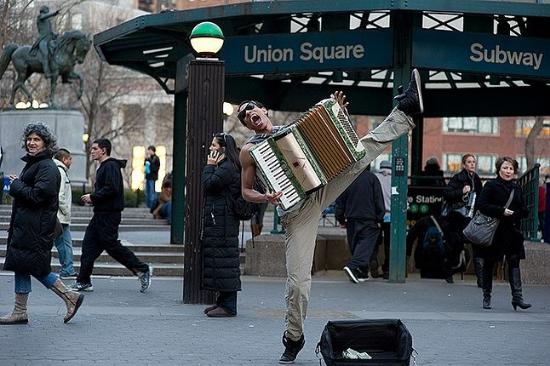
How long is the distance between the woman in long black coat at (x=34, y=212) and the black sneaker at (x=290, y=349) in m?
2.81

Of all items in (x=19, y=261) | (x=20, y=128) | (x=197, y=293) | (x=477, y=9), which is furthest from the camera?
(x=20, y=128)

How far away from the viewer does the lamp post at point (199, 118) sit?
13.8 m

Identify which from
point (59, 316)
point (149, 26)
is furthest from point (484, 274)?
point (149, 26)

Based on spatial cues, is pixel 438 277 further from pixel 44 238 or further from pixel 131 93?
pixel 131 93

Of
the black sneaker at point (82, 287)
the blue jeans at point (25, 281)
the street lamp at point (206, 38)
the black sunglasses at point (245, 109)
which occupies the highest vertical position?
the street lamp at point (206, 38)

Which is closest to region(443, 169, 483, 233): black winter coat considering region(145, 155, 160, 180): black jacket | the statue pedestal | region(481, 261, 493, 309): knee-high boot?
region(481, 261, 493, 309): knee-high boot

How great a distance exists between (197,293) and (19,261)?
2983mm

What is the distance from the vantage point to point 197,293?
1373 centimetres

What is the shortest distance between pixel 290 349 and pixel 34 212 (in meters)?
3.04

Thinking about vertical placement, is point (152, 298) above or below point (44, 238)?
below

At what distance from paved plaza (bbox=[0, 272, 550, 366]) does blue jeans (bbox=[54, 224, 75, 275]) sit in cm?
42

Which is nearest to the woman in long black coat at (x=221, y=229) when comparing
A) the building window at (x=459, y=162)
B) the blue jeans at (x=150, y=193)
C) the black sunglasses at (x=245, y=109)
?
the black sunglasses at (x=245, y=109)

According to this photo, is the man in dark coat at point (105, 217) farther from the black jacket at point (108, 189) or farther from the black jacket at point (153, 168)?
the black jacket at point (153, 168)

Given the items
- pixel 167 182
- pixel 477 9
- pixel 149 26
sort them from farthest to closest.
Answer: pixel 167 182 < pixel 149 26 < pixel 477 9
